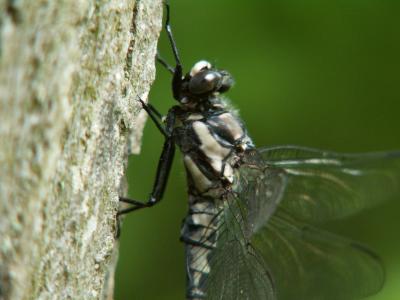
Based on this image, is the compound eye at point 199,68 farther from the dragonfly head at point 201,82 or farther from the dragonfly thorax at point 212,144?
the dragonfly thorax at point 212,144

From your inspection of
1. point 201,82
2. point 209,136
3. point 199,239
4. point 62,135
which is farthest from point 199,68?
point 62,135

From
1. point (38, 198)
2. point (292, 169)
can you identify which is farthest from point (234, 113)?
point (38, 198)

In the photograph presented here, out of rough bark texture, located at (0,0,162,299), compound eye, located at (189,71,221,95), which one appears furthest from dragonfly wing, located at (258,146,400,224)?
rough bark texture, located at (0,0,162,299)

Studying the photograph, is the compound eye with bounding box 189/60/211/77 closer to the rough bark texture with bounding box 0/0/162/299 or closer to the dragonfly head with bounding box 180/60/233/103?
the dragonfly head with bounding box 180/60/233/103

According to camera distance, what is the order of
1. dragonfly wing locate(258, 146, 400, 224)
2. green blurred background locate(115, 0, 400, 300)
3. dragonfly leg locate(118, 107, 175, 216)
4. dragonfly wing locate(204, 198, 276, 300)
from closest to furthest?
1. dragonfly wing locate(204, 198, 276, 300)
2. dragonfly leg locate(118, 107, 175, 216)
3. dragonfly wing locate(258, 146, 400, 224)
4. green blurred background locate(115, 0, 400, 300)

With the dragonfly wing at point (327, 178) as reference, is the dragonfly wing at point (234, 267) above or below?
below

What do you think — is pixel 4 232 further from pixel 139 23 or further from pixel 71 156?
pixel 139 23

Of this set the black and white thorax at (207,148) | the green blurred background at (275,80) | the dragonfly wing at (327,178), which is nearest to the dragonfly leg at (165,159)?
the black and white thorax at (207,148)
